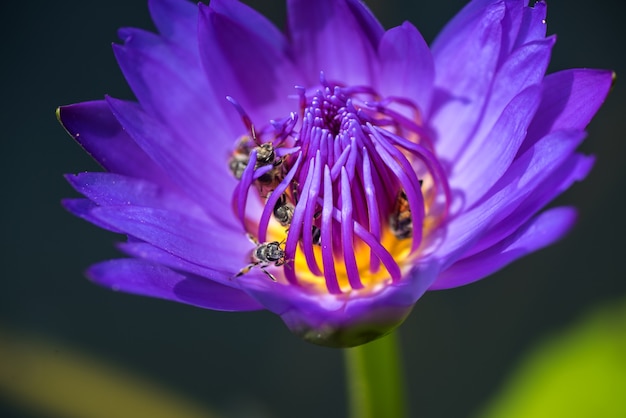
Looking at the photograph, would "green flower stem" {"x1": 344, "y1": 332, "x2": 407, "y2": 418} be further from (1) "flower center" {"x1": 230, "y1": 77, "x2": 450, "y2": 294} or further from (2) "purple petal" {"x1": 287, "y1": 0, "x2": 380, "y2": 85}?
(2) "purple petal" {"x1": 287, "y1": 0, "x2": 380, "y2": 85}

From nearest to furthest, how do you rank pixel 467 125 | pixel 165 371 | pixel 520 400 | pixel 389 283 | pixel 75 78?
pixel 389 283 < pixel 467 125 < pixel 520 400 < pixel 165 371 < pixel 75 78

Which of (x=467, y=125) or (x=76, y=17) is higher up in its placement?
(x=76, y=17)

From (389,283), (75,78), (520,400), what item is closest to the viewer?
(389,283)

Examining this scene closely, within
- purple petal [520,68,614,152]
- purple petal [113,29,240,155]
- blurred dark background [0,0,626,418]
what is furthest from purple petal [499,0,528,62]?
blurred dark background [0,0,626,418]

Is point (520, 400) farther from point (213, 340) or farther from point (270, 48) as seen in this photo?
point (270, 48)

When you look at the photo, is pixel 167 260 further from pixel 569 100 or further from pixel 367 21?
pixel 569 100

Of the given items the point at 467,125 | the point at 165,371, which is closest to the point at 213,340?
the point at 165,371

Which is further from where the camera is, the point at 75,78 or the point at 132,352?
the point at 75,78

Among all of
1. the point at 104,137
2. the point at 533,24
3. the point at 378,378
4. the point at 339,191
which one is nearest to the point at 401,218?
the point at 339,191
